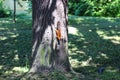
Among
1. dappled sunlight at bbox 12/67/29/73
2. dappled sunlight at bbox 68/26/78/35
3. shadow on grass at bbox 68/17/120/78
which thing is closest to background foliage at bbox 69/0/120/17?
shadow on grass at bbox 68/17/120/78

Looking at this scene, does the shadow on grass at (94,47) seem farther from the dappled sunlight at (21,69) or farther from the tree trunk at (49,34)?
the dappled sunlight at (21,69)

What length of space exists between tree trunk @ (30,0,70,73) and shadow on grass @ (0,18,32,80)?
2.52ft

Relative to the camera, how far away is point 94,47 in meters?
8.44

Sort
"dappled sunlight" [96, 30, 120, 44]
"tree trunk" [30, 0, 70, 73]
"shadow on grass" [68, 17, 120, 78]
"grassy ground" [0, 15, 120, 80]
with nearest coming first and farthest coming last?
1. "tree trunk" [30, 0, 70, 73]
2. "grassy ground" [0, 15, 120, 80]
3. "shadow on grass" [68, 17, 120, 78]
4. "dappled sunlight" [96, 30, 120, 44]

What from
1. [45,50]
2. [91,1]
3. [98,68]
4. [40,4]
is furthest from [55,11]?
[91,1]

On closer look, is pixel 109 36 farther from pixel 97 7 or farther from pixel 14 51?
pixel 97 7

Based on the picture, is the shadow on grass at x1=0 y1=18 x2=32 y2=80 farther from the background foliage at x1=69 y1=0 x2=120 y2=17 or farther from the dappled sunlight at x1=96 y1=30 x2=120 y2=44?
the background foliage at x1=69 y1=0 x2=120 y2=17

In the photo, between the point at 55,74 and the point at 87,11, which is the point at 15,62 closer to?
the point at 55,74

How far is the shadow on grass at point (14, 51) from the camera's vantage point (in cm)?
695

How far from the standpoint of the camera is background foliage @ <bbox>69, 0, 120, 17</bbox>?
18859 mm

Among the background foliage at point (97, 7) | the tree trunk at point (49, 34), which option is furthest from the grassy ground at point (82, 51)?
the background foliage at point (97, 7)

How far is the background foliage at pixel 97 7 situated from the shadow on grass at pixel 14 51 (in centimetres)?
850

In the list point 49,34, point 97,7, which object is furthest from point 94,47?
point 97,7

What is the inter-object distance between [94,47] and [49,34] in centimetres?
265
